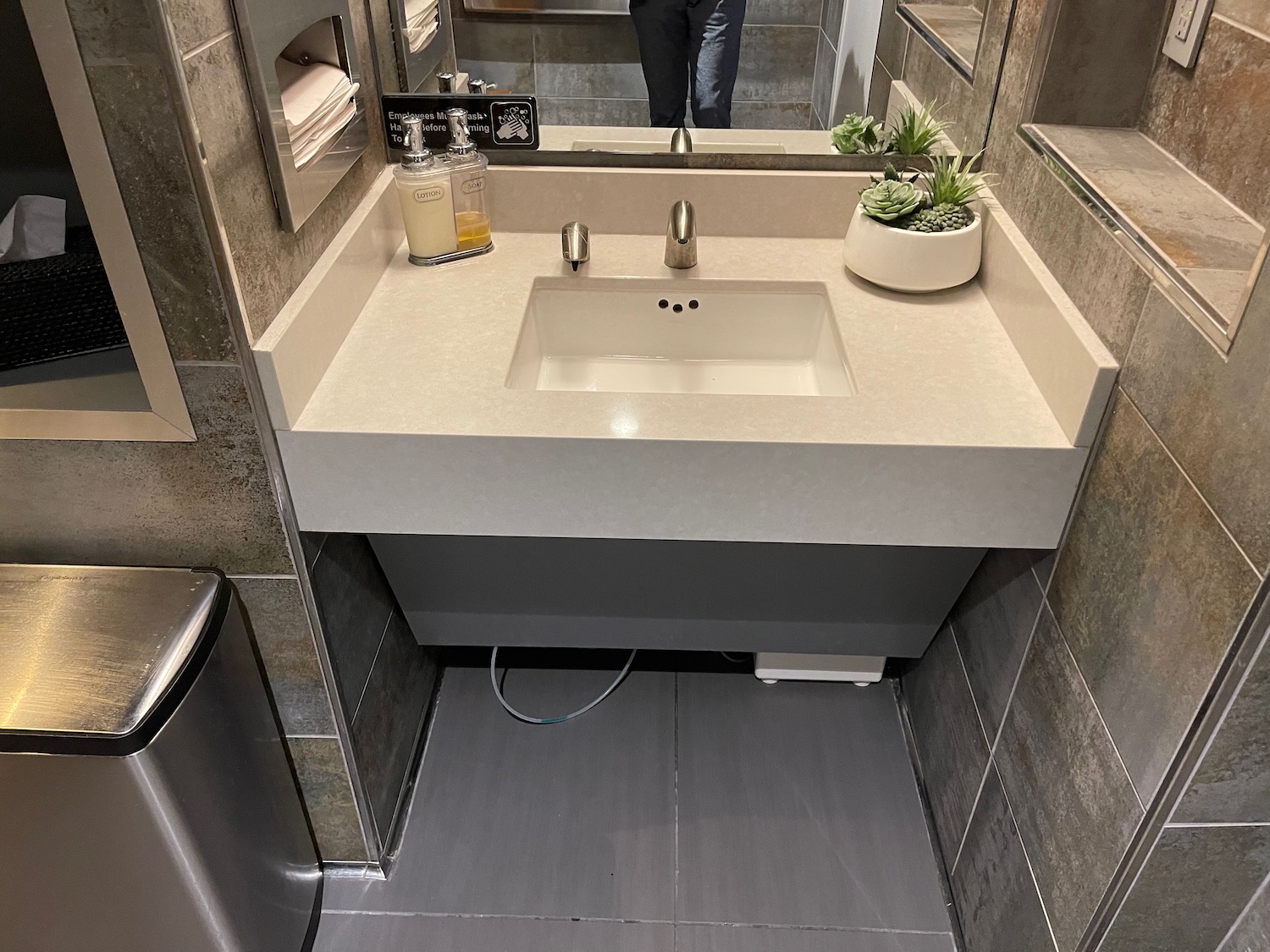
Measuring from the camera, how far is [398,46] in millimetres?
1441

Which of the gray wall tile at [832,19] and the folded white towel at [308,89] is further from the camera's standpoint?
the gray wall tile at [832,19]

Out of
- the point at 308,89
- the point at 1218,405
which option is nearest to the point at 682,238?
the point at 308,89

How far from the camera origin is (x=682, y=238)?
1.40 metres

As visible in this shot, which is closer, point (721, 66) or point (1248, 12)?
point (1248, 12)

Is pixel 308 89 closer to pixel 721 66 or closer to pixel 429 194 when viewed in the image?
pixel 429 194

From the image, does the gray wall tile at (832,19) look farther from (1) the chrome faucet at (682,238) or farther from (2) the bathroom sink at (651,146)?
(1) the chrome faucet at (682,238)

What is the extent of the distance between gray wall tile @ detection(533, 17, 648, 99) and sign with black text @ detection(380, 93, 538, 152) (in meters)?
0.05

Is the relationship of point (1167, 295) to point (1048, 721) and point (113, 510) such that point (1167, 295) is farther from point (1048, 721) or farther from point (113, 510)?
point (113, 510)

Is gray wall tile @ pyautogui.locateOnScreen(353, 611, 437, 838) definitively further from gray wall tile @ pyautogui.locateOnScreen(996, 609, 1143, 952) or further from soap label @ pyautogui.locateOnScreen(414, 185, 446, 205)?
gray wall tile @ pyautogui.locateOnScreen(996, 609, 1143, 952)

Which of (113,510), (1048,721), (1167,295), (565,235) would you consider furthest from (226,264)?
(1048,721)

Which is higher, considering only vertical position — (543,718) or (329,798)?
(329,798)

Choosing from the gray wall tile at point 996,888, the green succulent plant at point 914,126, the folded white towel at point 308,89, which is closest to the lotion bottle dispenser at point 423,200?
the folded white towel at point 308,89

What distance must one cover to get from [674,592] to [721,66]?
81 centimetres

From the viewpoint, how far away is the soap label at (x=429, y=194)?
4.48 ft
